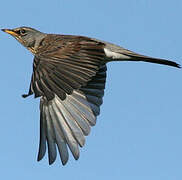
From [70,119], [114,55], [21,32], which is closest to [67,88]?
[114,55]

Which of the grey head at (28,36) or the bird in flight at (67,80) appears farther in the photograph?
the grey head at (28,36)

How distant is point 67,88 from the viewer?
898cm

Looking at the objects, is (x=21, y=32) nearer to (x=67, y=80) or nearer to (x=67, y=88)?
(x=67, y=80)

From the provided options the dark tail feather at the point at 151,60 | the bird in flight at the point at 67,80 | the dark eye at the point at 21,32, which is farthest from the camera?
the dark eye at the point at 21,32

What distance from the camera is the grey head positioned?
12.0m

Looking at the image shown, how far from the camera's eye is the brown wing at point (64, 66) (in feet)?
29.6

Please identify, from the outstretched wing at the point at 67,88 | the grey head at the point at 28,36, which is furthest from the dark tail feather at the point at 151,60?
the grey head at the point at 28,36

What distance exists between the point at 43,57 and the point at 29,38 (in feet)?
7.60

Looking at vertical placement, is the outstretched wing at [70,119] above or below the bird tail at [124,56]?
below

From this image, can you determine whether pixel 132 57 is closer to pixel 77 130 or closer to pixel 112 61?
pixel 112 61

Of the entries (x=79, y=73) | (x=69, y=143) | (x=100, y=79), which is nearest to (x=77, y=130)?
(x=69, y=143)

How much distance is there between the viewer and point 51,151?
428 inches

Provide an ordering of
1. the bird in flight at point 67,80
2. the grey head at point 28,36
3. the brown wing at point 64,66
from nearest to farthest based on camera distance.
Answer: the brown wing at point 64,66
the bird in flight at point 67,80
the grey head at point 28,36

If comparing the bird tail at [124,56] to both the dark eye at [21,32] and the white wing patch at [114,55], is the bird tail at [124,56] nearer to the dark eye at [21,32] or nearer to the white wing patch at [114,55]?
the white wing patch at [114,55]
